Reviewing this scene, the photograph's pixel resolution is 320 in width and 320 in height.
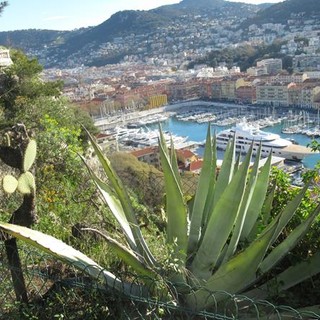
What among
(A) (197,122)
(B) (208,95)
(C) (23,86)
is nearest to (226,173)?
(C) (23,86)

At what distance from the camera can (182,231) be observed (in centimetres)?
180

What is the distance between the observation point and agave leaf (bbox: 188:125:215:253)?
6.13 feet

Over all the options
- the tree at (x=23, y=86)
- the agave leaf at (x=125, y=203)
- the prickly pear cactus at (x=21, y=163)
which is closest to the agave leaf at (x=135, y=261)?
the agave leaf at (x=125, y=203)

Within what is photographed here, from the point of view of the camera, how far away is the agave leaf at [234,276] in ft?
4.84

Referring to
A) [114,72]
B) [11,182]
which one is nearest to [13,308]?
[11,182]

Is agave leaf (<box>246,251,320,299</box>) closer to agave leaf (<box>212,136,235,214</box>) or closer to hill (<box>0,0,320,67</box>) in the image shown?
agave leaf (<box>212,136,235,214</box>)

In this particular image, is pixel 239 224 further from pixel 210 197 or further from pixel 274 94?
pixel 274 94

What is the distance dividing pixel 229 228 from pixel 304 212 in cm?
42

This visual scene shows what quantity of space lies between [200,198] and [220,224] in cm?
24

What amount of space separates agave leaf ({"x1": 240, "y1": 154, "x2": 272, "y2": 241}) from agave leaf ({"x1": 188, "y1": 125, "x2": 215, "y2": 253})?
18cm

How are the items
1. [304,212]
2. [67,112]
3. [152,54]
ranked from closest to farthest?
[304,212]
[67,112]
[152,54]

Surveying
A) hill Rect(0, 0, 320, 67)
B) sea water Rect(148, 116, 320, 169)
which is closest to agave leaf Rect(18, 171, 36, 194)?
sea water Rect(148, 116, 320, 169)

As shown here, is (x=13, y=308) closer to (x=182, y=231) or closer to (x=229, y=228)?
(x=182, y=231)

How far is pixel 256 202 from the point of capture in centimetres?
191
